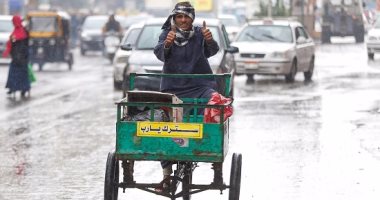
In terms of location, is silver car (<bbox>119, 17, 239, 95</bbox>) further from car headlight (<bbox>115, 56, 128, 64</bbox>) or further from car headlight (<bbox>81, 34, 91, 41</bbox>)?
car headlight (<bbox>81, 34, 91, 41</bbox>)

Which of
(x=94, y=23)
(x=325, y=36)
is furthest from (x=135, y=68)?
(x=325, y=36)

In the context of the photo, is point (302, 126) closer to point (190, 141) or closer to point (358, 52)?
point (190, 141)

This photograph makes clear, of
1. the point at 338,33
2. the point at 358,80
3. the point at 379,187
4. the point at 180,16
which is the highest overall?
the point at 180,16

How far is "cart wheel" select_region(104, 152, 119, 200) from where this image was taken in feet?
30.3

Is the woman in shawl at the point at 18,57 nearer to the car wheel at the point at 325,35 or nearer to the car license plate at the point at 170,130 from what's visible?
the car license plate at the point at 170,130

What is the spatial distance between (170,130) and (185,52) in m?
1.11

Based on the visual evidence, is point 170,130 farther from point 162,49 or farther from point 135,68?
point 135,68

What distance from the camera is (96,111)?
20.8 m

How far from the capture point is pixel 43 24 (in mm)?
38281

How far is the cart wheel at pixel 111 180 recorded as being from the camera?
30.3ft

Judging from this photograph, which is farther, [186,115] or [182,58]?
[182,58]

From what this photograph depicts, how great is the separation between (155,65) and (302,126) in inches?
183

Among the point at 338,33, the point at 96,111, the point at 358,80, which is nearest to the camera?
the point at 96,111

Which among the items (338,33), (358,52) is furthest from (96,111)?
(338,33)
